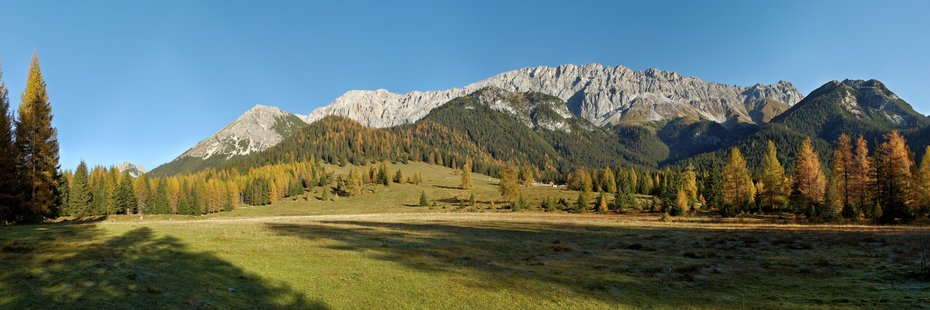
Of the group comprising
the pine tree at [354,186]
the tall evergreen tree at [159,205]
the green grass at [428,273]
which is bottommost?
the tall evergreen tree at [159,205]

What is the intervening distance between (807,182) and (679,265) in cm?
7251

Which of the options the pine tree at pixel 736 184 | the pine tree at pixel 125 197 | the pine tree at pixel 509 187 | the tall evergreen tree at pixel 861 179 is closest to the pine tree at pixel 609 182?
the pine tree at pixel 509 187

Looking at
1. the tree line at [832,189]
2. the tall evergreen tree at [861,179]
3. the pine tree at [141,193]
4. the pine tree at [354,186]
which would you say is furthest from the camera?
the pine tree at [354,186]

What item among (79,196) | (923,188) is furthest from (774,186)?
(79,196)

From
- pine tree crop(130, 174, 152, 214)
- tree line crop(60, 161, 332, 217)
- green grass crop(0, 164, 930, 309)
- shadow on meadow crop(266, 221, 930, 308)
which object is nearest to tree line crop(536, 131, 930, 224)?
shadow on meadow crop(266, 221, 930, 308)

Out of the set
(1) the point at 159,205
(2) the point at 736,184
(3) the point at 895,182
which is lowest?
(1) the point at 159,205

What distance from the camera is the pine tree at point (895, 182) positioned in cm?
6288

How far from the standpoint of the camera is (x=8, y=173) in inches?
1813

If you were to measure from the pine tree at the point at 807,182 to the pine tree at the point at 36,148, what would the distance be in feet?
359

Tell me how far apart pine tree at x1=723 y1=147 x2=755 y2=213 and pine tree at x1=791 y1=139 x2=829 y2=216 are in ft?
30.9

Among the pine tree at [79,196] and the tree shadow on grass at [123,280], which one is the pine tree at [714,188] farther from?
the pine tree at [79,196]

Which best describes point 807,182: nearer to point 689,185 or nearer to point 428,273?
point 689,185

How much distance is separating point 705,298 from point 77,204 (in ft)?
450

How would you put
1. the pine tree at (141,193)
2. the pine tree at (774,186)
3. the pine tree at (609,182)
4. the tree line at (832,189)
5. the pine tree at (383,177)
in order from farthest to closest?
the pine tree at (383,177)
the pine tree at (609,182)
the pine tree at (141,193)
the pine tree at (774,186)
the tree line at (832,189)
